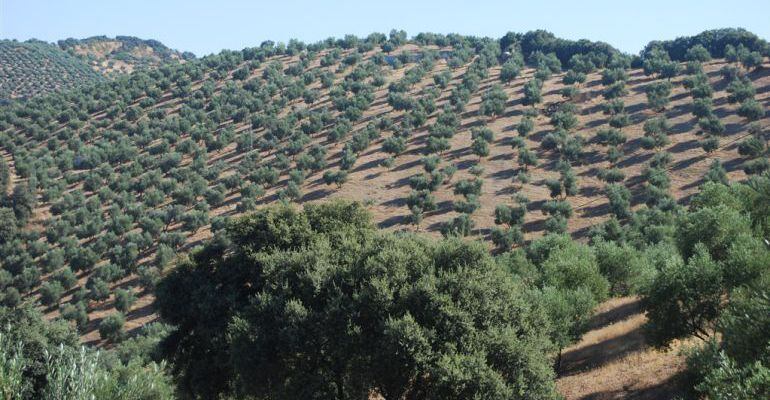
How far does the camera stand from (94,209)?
265 feet

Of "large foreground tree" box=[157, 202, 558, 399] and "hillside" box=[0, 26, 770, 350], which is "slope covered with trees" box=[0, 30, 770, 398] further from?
"hillside" box=[0, 26, 770, 350]

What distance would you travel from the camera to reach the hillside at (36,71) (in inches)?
5832

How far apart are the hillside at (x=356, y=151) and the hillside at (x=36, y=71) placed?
92.5 feet

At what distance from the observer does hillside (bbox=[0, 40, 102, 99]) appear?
148m

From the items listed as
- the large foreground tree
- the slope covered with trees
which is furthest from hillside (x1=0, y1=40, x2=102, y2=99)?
the large foreground tree

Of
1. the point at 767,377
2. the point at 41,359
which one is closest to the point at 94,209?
the point at 41,359

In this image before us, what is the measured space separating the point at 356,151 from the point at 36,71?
118392 millimetres

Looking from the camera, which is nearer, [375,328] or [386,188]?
[375,328]

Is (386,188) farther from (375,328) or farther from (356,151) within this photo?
(375,328)

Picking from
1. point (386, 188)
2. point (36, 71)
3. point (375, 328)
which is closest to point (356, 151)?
point (386, 188)

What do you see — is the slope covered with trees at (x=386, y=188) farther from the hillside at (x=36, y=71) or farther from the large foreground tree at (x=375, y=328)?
the hillside at (x=36, y=71)

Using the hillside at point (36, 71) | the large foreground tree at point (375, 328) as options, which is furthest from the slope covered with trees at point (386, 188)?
the hillside at point (36, 71)

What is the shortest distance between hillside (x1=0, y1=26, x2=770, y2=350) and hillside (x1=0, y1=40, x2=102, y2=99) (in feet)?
92.5

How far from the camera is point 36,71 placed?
160 meters
